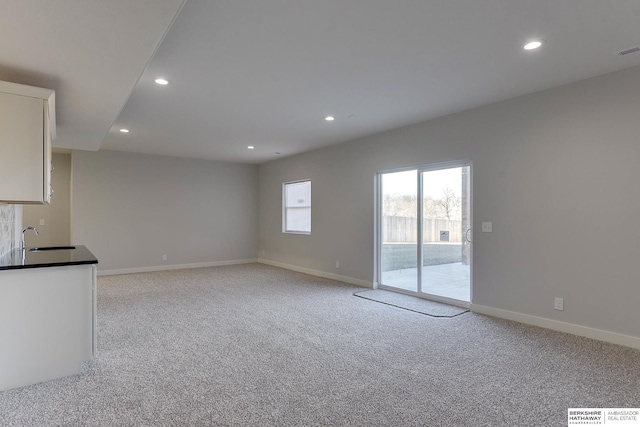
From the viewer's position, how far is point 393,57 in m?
2.99

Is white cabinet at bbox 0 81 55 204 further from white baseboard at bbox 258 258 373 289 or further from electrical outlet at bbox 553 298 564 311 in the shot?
electrical outlet at bbox 553 298 564 311

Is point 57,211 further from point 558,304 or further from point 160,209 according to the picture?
point 558,304

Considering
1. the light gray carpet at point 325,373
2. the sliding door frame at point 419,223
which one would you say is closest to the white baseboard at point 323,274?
the sliding door frame at point 419,223

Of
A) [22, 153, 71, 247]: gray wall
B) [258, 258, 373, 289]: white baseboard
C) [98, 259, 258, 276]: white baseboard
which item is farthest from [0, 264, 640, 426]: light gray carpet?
[22, 153, 71, 247]: gray wall

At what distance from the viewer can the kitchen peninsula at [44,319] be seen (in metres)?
2.49

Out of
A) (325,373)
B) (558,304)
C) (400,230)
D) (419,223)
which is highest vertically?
(419,223)

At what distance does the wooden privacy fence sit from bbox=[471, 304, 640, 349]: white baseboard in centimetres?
97

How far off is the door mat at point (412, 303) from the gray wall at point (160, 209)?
14.3 ft

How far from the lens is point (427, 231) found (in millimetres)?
5070

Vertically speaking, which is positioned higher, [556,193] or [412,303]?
[556,193]

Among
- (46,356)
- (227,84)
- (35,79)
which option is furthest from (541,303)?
(35,79)

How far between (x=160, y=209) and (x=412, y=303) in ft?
19.0

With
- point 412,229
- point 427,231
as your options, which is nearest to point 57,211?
point 412,229

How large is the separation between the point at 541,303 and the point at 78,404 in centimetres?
432
